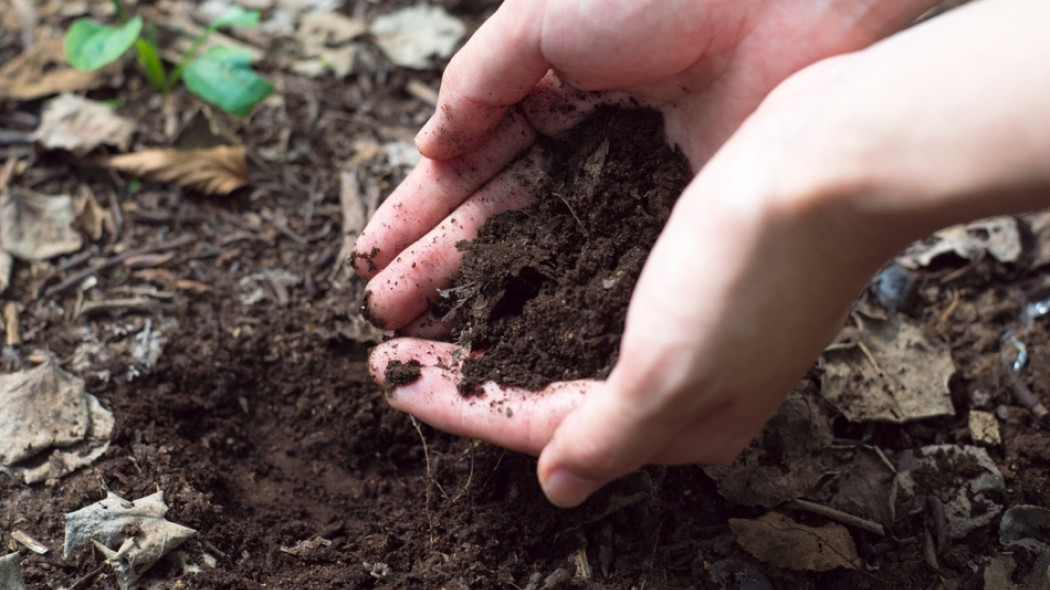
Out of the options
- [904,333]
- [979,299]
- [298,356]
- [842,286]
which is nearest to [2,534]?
[298,356]

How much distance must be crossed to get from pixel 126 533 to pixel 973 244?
120 inches

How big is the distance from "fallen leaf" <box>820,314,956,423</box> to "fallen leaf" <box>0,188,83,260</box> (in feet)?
9.28

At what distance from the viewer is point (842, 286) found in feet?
5.74

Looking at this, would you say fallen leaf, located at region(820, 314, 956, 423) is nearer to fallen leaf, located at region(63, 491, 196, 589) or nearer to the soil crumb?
the soil crumb

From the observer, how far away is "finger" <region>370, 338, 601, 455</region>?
194 centimetres

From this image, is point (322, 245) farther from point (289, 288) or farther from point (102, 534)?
point (102, 534)

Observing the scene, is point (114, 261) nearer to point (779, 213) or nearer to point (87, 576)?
point (87, 576)

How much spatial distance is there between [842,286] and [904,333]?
50.0 inches

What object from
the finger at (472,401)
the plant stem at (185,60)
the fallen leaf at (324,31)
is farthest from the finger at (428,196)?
the fallen leaf at (324,31)

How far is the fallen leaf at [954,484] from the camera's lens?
2.39m

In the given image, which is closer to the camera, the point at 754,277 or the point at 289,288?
the point at 754,277

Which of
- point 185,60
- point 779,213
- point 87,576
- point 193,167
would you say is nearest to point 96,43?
point 185,60

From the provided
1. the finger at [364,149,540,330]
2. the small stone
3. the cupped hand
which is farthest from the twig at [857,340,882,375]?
the finger at [364,149,540,330]

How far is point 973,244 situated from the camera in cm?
310
